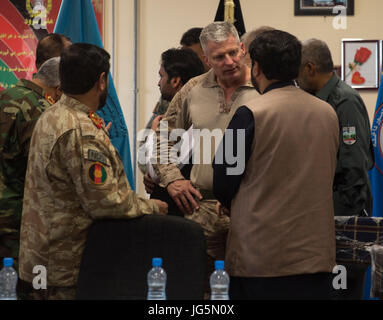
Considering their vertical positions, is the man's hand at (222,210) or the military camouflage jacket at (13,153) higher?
the military camouflage jacket at (13,153)

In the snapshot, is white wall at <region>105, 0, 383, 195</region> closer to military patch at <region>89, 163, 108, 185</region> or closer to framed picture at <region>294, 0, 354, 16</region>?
framed picture at <region>294, 0, 354, 16</region>

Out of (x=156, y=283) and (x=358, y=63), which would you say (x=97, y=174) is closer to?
(x=156, y=283)

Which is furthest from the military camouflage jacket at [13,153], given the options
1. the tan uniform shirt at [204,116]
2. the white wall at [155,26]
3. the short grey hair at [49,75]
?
the white wall at [155,26]

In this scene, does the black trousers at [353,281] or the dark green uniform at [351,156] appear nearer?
the black trousers at [353,281]

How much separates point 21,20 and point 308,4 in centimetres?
262

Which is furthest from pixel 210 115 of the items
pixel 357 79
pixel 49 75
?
pixel 357 79

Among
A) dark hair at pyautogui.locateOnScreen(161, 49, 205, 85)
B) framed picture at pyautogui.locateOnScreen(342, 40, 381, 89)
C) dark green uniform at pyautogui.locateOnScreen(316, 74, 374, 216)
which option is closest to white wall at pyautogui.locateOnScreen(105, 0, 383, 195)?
framed picture at pyautogui.locateOnScreen(342, 40, 381, 89)

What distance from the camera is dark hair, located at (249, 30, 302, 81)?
6.97 ft

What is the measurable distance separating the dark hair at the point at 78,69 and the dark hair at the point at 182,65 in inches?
37.2

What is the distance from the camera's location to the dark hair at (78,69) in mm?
2209

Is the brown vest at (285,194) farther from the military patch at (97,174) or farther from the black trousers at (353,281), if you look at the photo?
the military patch at (97,174)

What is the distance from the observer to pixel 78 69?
2.21m
